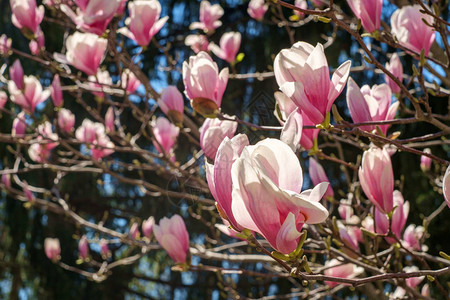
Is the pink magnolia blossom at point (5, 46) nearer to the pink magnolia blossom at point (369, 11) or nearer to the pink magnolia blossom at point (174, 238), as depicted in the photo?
the pink magnolia blossom at point (174, 238)

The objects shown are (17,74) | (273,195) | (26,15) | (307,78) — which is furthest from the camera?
(17,74)

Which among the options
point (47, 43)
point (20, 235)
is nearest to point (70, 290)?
point (20, 235)

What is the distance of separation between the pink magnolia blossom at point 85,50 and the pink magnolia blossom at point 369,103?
656mm

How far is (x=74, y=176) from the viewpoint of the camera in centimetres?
396

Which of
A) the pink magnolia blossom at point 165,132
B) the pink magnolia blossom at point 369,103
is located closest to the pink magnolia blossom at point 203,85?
the pink magnolia blossom at point 369,103

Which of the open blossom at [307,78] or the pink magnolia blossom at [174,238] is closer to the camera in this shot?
the open blossom at [307,78]

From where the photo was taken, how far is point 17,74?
152 centimetres

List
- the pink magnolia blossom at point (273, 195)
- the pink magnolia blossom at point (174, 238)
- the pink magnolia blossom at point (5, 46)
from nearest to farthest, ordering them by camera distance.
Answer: the pink magnolia blossom at point (273, 195) → the pink magnolia blossom at point (174, 238) → the pink magnolia blossom at point (5, 46)

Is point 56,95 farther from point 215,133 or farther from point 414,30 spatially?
point 414,30

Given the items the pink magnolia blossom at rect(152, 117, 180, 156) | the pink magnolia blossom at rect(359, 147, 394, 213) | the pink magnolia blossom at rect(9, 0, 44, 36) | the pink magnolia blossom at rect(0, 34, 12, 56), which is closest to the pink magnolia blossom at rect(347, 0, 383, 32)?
the pink magnolia blossom at rect(359, 147, 394, 213)

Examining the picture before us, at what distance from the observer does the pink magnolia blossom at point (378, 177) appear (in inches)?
30.8

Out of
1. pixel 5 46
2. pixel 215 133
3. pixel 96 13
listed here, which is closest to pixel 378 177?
pixel 215 133

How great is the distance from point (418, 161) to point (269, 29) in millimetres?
1442

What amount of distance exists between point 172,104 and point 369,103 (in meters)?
0.47
